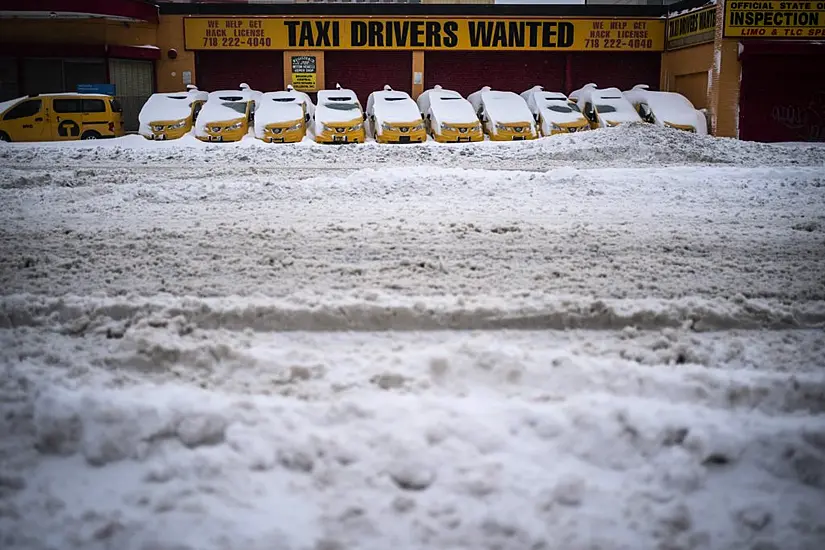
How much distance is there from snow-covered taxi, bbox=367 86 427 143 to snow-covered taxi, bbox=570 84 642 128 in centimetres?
537

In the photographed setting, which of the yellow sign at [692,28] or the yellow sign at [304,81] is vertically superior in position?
the yellow sign at [692,28]

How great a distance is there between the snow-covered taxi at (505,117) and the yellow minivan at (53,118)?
11087 millimetres

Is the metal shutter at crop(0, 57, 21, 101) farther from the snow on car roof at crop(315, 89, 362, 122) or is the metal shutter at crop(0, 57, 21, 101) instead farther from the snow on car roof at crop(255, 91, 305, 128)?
the snow on car roof at crop(315, 89, 362, 122)

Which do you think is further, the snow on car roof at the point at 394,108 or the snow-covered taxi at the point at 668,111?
the snow-covered taxi at the point at 668,111

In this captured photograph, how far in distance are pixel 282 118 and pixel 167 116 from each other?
11.2 ft

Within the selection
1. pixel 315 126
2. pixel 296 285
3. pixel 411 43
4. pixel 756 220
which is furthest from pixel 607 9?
pixel 296 285

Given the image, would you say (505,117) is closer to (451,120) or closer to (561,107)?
(451,120)

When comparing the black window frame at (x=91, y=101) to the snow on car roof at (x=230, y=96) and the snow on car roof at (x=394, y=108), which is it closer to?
the snow on car roof at (x=230, y=96)

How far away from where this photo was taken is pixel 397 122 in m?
19.5

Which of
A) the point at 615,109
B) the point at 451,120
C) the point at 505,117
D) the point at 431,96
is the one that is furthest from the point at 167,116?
the point at 615,109

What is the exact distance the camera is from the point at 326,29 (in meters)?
24.8

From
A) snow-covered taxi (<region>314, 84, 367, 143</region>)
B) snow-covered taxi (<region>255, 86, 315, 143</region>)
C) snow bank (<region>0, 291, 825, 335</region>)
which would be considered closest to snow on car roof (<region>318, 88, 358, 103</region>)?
snow-covered taxi (<region>314, 84, 367, 143</region>)

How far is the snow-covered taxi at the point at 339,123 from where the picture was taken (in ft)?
63.0

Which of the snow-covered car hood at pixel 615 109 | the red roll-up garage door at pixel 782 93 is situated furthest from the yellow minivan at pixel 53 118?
the red roll-up garage door at pixel 782 93
